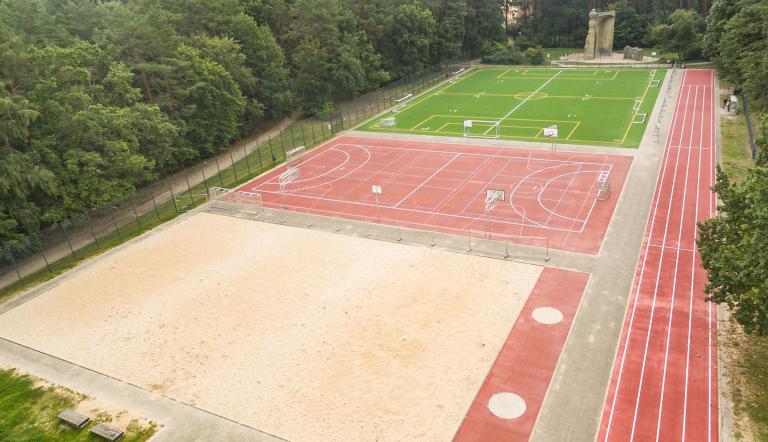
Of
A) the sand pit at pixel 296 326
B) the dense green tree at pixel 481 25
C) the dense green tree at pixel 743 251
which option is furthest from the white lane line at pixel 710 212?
the dense green tree at pixel 481 25

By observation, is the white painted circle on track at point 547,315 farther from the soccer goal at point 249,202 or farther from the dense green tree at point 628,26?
the dense green tree at point 628,26

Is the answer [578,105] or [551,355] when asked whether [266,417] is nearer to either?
[551,355]

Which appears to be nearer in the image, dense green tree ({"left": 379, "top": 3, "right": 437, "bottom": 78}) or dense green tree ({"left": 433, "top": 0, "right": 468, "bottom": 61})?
dense green tree ({"left": 379, "top": 3, "right": 437, "bottom": 78})

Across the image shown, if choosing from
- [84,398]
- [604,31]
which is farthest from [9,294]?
[604,31]

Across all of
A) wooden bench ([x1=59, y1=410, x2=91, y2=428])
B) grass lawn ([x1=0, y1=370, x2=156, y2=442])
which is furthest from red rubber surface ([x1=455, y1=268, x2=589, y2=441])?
wooden bench ([x1=59, y1=410, x2=91, y2=428])

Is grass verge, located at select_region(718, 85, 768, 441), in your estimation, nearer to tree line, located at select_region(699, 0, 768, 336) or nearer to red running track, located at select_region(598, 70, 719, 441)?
red running track, located at select_region(598, 70, 719, 441)

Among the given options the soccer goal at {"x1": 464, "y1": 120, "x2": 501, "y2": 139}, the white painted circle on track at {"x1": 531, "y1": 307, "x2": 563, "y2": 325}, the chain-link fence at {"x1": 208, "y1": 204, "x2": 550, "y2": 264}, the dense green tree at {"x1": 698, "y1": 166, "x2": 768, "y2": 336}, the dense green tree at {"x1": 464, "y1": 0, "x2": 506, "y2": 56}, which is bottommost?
Result: the white painted circle on track at {"x1": 531, "y1": 307, "x2": 563, "y2": 325}
